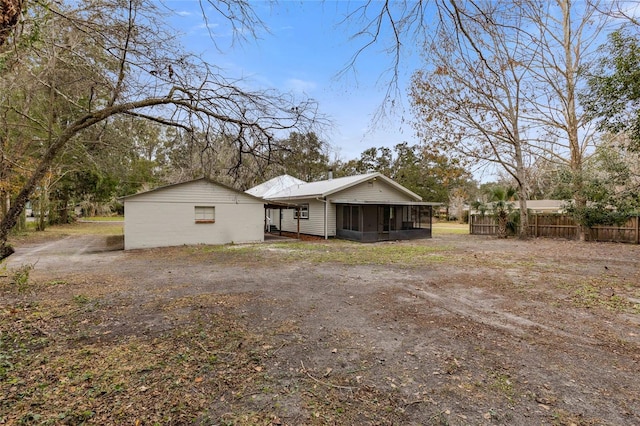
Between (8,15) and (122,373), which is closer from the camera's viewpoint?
(8,15)

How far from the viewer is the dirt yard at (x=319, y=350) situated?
2.39 meters

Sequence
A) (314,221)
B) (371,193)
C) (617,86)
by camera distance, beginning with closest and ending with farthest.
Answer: (617,86) → (314,221) → (371,193)

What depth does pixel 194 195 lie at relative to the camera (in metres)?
13.6

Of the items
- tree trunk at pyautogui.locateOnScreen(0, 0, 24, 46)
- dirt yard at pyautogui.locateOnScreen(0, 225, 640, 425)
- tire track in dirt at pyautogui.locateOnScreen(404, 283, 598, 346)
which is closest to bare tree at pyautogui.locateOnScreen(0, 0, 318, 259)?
tree trunk at pyautogui.locateOnScreen(0, 0, 24, 46)

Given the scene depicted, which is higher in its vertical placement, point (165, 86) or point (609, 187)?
point (165, 86)

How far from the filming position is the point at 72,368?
9.70 ft

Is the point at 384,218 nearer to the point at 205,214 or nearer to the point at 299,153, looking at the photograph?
the point at 205,214

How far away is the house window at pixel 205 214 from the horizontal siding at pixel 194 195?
0.36 metres

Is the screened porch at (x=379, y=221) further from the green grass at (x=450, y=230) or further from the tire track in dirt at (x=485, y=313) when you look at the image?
the tire track in dirt at (x=485, y=313)

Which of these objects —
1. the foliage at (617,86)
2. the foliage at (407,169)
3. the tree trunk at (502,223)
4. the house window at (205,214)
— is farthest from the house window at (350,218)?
the foliage at (407,169)

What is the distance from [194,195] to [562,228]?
18.8 metres

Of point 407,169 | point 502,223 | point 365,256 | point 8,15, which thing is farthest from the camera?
point 407,169

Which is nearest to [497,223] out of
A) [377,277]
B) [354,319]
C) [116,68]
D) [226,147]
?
[377,277]

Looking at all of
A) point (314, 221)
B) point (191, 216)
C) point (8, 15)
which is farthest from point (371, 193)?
point (8, 15)
